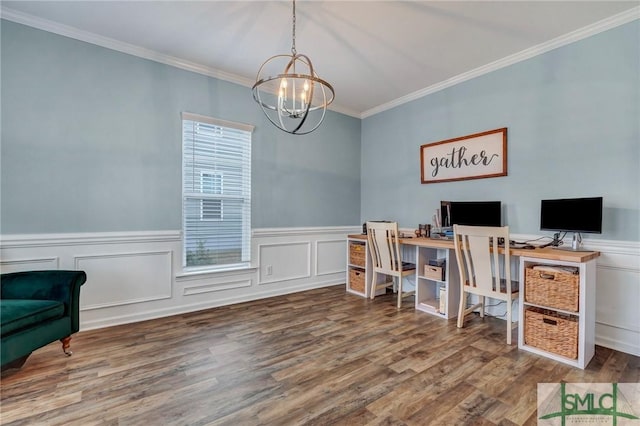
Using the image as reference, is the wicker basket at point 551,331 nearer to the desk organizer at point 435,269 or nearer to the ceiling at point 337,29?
the desk organizer at point 435,269

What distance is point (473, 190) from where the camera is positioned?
140 inches

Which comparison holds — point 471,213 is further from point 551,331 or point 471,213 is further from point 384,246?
point 551,331

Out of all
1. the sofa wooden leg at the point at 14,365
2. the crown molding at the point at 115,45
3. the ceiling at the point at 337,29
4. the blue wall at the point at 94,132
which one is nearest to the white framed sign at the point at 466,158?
the ceiling at the point at 337,29

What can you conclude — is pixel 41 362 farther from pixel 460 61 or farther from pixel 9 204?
pixel 460 61

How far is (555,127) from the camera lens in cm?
291

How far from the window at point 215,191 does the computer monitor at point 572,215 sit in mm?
3204

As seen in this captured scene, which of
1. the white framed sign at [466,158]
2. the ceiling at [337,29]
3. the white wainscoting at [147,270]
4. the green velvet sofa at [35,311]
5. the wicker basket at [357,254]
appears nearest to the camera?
the green velvet sofa at [35,311]

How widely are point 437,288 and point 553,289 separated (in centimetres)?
150

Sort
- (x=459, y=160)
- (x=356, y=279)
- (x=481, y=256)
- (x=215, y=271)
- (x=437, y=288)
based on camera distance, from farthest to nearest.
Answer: (x=356, y=279)
(x=437, y=288)
(x=459, y=160)
(x=215, y=271)
(x=481, y=256)

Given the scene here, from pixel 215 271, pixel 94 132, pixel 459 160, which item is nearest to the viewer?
pixel 94 132

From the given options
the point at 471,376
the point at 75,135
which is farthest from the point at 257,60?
the point at 471,376

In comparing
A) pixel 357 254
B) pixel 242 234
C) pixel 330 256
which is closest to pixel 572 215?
pixel 357 254

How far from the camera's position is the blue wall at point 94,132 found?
2.58 metres

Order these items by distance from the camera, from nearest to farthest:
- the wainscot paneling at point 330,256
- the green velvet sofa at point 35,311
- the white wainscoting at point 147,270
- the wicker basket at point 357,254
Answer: the green velvet sofa at point 35,311 < the white wainscoting at point 147,270 < the wicker basket at point 357,254 < the wainscot paneling at point 330,256
